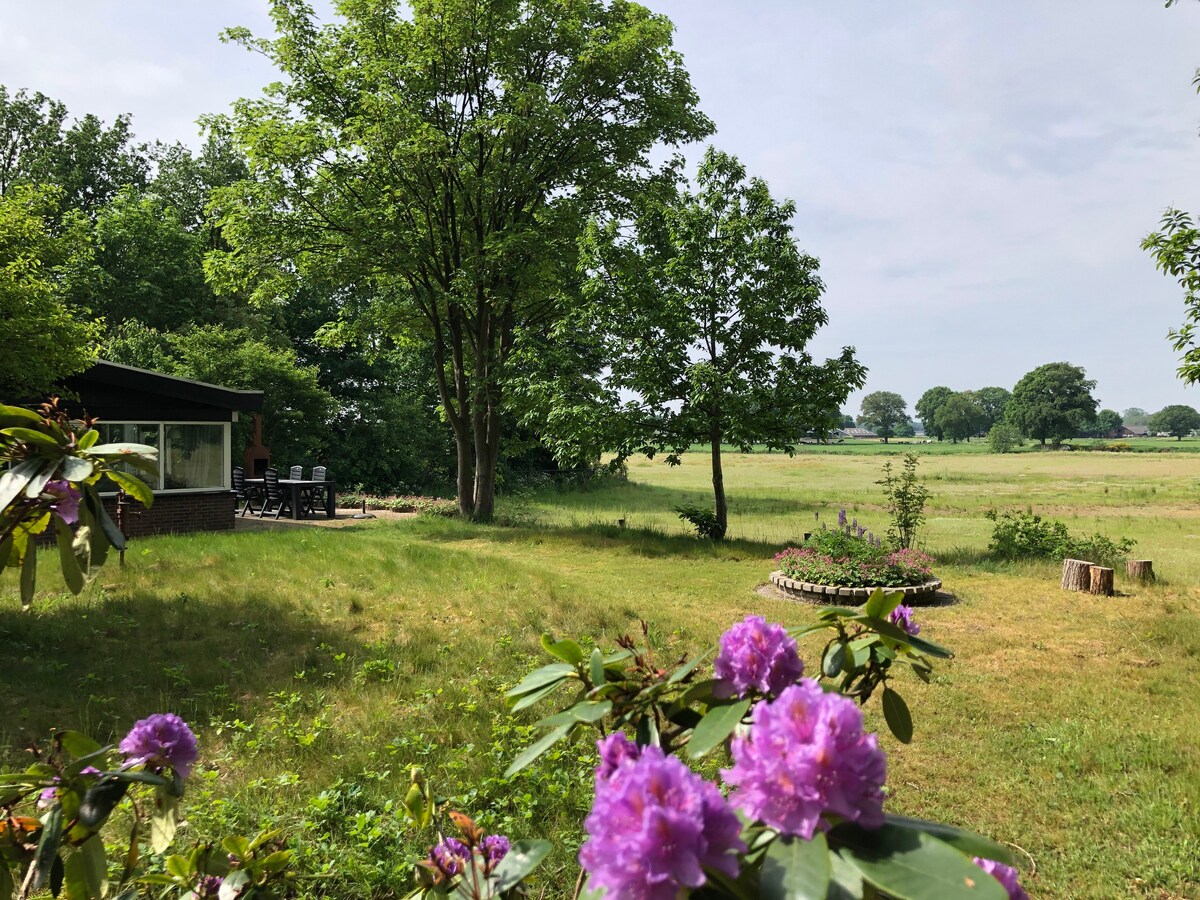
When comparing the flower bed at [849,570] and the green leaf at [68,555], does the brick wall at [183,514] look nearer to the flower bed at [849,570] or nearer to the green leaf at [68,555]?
the flower bed at [849,570]

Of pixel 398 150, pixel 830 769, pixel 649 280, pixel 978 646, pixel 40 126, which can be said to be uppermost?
pixel 40 126

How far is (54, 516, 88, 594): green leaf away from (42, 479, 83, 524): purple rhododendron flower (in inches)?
2.6

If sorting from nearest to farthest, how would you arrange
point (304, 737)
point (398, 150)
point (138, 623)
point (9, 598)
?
point (304, 737)
point (138, 623)
point (9, 598)
point (398, 150)

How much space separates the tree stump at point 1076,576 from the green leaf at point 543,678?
10.8 m

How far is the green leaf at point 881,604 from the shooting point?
128 centimetres

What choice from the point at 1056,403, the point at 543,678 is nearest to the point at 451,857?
the point at 543,678

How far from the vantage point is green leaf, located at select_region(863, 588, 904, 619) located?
128cm

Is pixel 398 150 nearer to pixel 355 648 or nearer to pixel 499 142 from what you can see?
pixel 499 142

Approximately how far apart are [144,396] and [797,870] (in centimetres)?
1580

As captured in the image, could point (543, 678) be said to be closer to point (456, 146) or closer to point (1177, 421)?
point (456, 146)

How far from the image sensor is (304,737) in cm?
415

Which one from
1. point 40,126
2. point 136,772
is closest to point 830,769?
point 136,772

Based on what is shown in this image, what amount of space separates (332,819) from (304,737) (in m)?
0.90

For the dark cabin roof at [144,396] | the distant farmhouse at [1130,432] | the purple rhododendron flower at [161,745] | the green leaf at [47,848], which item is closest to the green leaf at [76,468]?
the purple rhododendron flower at [161,745]
